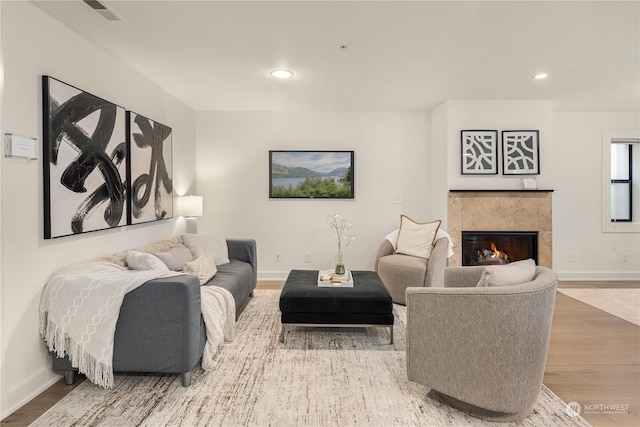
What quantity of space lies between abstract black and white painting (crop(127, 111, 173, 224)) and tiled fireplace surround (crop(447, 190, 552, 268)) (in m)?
3.45

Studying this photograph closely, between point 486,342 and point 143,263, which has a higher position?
point 143,263

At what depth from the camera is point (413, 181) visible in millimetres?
5613

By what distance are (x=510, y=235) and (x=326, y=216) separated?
2444mm

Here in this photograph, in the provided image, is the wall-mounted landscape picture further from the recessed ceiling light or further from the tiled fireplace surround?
the recessed ceiling light

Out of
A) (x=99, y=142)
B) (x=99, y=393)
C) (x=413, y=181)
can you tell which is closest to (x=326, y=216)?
(x=413, y=181)

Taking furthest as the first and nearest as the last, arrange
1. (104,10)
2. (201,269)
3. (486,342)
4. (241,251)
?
(241,251)
(201,269)
(104,10)
(486,342)

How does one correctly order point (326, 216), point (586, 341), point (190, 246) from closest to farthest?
point (586, 341)
point (190, 246)
point (326, 216)

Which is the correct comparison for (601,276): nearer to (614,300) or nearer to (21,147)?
(614,300)

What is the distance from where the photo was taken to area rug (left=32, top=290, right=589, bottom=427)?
84.6 inches

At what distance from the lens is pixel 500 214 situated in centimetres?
499

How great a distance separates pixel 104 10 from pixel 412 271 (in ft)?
11.7

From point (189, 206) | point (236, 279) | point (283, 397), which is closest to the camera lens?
point (283, 397)

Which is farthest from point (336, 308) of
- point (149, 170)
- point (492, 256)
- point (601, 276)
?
point (601, 276)

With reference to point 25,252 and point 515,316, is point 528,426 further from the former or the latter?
point 25,252
